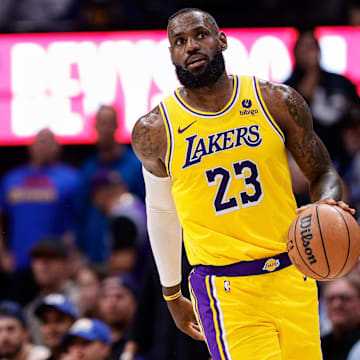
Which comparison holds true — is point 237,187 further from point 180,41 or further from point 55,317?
point 55,317

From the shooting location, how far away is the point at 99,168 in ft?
25.8

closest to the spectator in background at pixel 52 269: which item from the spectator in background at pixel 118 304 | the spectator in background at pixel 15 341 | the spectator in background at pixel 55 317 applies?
the spectator in background at pixel 55 317

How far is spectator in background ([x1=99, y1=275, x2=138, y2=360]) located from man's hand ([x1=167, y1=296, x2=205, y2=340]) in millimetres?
2137

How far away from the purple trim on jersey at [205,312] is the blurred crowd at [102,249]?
1343 millimetres

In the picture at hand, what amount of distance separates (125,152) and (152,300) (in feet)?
7.80

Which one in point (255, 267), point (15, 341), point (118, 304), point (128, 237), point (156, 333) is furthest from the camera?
point (128, 237)

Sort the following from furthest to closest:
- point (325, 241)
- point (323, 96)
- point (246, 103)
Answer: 1. point (323, 96)
2. point (246, 103)
3. point (325, 241)

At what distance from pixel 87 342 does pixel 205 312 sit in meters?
2.26

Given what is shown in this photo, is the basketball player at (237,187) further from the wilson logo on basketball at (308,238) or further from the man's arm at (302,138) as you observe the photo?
the wilson logo on basketball at (308,238)

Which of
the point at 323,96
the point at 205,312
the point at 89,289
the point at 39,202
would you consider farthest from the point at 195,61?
the point at 39,202

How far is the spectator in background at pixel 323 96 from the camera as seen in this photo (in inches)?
288

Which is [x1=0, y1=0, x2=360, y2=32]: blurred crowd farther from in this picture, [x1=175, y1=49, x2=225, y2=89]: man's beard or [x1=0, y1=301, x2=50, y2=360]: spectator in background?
[x1=175, y1=49, x2=225, y2=89]: man's beard

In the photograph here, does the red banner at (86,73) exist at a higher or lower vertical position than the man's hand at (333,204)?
higher

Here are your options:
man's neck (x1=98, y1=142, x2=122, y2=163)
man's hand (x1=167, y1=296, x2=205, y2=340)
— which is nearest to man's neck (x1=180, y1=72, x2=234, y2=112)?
man's hand (x1=167, y1=296, x2=205, y2=340)
